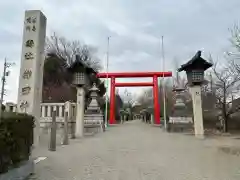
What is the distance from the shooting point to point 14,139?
4.42 metres

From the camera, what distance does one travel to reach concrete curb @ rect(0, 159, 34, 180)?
4200 mm

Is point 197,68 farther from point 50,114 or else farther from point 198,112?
point 50,114

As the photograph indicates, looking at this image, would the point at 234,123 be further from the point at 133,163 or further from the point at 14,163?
the point at 14,163

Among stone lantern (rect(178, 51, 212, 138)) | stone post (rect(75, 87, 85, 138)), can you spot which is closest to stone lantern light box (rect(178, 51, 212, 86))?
stone lantern (rect(178, 51, 212, 138))

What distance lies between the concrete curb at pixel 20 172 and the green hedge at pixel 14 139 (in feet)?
0.28

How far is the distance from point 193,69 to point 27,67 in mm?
8602

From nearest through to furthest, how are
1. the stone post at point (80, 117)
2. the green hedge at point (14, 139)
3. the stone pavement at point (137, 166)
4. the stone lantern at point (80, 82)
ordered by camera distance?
the green hedge at point (14, 139)
the stone pavement at point (137, 166)
the stone post at point (80, 117)
the stone lantern at point (80, 82)

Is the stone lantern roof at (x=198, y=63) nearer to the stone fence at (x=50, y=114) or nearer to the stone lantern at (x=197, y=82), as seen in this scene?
the stone lantern at (x=197, y=82)

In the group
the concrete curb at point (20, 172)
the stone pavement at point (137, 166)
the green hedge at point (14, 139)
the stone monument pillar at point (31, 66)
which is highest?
the stone monument pillar at point (31, 66)

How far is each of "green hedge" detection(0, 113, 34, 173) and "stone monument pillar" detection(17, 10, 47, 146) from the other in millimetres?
3689

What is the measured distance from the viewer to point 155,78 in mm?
30422

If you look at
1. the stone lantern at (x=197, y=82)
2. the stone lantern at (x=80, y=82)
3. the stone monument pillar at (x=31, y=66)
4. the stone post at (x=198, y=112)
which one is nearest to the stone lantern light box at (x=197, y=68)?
the stone lantern at (x=197, y=82)

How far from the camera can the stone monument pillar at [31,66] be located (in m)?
8.84

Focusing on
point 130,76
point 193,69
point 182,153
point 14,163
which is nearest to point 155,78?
point 130,76
